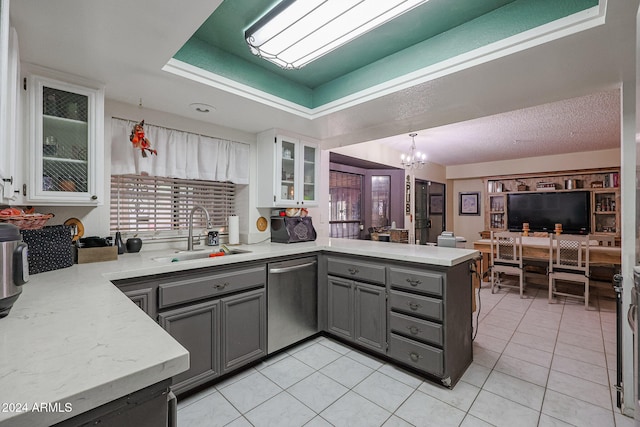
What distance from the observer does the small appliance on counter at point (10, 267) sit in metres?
0.86

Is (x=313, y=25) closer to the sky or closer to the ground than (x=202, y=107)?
closer to the sky

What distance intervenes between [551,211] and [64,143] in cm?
784

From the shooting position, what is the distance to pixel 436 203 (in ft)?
24.2

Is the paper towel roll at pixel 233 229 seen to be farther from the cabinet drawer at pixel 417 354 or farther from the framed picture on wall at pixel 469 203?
the framed picture on wall at pixel 469 203

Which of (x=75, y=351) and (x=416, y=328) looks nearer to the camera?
(x=75, y=351)

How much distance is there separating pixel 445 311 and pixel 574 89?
1767 mm

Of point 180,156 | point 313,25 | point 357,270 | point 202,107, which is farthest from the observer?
point 180,156

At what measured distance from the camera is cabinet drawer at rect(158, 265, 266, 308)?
1.79 m

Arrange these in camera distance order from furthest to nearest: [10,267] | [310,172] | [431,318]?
[310,172]
[431,318]
[10,267]

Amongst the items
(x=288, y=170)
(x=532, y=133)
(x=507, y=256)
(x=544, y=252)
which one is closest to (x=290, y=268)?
(x=288, y=170)

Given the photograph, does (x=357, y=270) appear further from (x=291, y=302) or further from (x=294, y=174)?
(x=294, y=174)

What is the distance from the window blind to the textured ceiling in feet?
10.0

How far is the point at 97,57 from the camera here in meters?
1.63

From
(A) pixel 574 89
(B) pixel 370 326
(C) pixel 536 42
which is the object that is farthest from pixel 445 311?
(A) pixel 574 89
